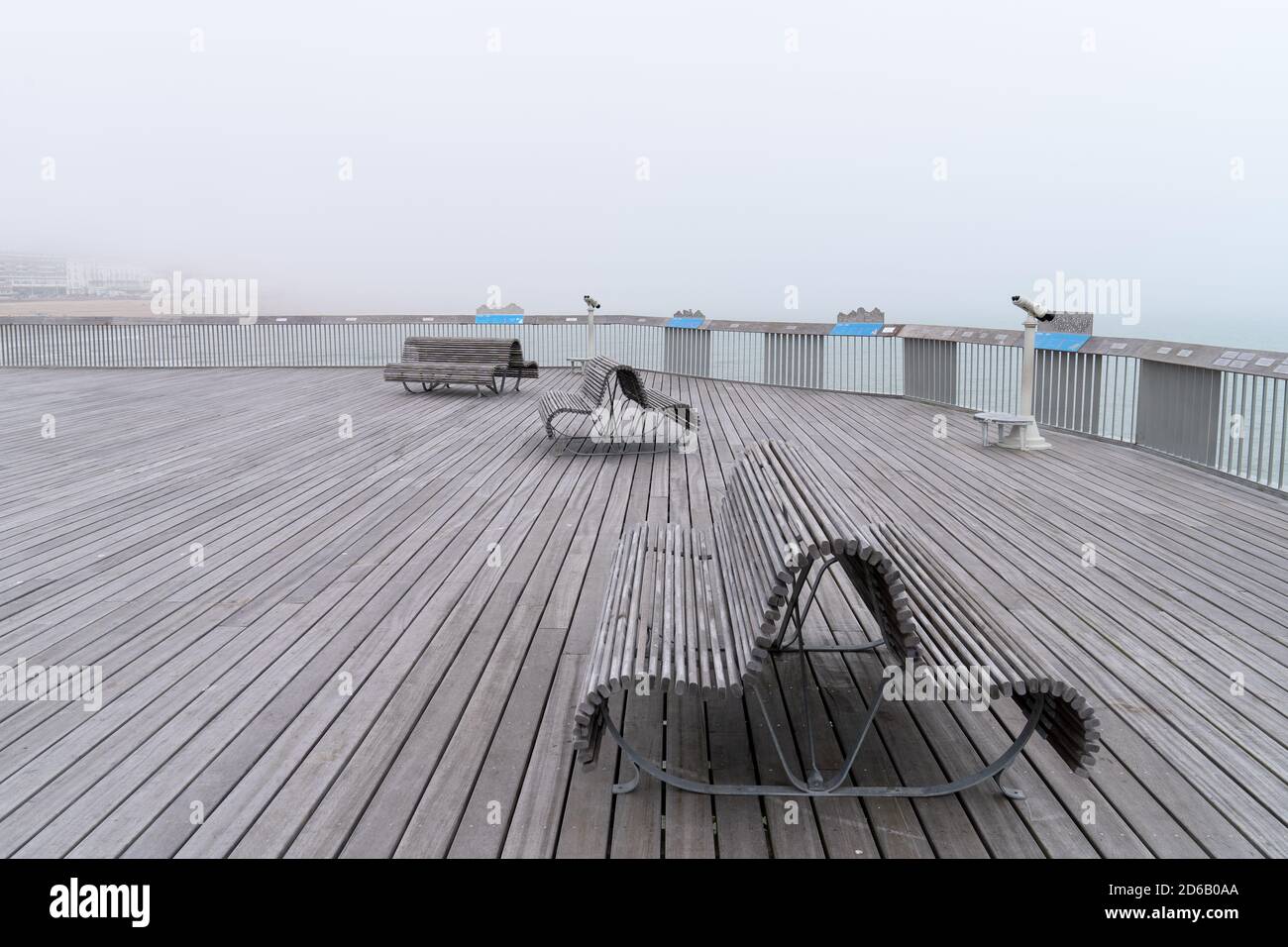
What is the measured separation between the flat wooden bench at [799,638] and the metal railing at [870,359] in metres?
4.57

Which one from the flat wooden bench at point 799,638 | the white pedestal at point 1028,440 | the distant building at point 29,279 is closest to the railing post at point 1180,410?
the white pedestal at point 1028,440

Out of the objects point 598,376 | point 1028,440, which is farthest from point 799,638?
point 1028,440

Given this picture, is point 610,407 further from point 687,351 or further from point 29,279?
point 29,279

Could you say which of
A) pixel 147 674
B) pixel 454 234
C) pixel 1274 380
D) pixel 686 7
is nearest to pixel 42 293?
pixel 454 234

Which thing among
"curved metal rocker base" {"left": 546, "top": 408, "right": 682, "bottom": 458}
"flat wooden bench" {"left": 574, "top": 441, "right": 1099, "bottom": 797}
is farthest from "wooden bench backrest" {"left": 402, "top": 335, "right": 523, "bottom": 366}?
"flat wooden bench" {"left": 574, "top": 441, "right": 1099, "bottom": 797}

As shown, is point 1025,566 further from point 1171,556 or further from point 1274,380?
point 1274,380

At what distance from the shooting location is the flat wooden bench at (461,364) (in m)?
12.4

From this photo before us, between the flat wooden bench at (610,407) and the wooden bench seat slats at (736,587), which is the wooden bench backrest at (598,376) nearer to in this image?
the flat wooden bench at (610,407)

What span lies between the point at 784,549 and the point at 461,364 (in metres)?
10.7

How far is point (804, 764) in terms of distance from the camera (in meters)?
2.77

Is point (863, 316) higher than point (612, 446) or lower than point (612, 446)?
higher

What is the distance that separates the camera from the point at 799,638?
2842mm

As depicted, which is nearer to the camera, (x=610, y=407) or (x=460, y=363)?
(x=610, y=407)

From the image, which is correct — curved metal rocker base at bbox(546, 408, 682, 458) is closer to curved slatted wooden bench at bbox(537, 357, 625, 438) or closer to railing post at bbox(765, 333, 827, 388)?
curved slatted wooden bench at bbox(537, 357, 625, 438)
